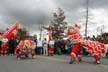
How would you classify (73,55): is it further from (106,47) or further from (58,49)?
(58,49)

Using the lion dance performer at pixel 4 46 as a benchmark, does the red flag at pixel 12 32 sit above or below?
above

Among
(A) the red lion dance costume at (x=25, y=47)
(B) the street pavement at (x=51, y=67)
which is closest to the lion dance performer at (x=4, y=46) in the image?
(A) the red lion dance costume at (x=25, y=47)

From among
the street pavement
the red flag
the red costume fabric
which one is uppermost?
the red flag

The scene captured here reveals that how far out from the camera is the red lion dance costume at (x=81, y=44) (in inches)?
680

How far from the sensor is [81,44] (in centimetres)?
1770

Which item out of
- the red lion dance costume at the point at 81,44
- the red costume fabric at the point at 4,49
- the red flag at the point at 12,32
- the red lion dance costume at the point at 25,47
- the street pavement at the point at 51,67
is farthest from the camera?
the red costume fabric at the point at 4,49

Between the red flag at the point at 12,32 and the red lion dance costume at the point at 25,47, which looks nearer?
the red lion dance costume at the point at 25,47

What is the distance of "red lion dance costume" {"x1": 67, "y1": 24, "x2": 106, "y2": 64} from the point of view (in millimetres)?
17266

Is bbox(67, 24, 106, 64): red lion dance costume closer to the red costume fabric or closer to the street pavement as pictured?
the street pavement

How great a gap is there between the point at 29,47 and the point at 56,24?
38.7m

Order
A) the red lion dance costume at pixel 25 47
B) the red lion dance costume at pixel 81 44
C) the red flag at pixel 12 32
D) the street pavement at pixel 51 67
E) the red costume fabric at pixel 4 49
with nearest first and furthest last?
the street pavement at pixel 51 67
the red lion dance costume at pixel 81 44
the red lion dance costume at pixel 25 47
the red flag at pixel 12 32
the red costume fabric at pixel 4 49

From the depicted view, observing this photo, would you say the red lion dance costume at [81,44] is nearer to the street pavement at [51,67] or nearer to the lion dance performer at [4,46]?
the street pavement at [51,67]

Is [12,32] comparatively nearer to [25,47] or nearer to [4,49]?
[4,49]

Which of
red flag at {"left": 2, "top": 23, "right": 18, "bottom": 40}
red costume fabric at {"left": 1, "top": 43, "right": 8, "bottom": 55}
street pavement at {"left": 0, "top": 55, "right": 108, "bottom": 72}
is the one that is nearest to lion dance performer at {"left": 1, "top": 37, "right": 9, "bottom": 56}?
red costume fabric at {"left": 1, "top": 43, "right": 8, "bottom": 55}
